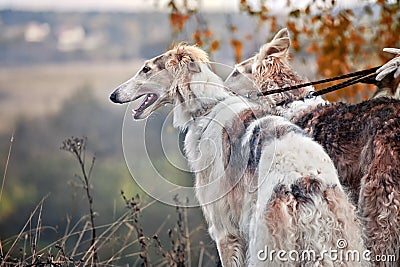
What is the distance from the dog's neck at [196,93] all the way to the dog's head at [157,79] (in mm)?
50

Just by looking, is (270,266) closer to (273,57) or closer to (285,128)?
(285,128)

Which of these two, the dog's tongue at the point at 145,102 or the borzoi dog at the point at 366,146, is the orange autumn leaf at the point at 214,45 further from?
the dog's tongue at the point at 145,102

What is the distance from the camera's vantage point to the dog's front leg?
4.54 m

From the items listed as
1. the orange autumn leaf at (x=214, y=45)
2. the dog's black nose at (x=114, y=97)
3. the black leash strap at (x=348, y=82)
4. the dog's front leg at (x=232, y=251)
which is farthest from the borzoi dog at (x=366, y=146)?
the orange autumn leaf at (x=214, y=45)

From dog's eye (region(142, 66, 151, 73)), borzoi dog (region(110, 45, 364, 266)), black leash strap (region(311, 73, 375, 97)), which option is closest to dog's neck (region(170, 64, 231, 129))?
borzoi dog (region(110, 45, 364, 266))

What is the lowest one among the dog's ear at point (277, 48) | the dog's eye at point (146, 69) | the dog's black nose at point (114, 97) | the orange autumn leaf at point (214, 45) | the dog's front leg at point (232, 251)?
the dog's front leg at point (232, 251)

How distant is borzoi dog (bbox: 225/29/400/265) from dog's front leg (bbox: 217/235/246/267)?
81 centimetres

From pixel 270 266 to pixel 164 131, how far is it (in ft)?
4.99

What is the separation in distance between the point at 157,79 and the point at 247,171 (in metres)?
1.12

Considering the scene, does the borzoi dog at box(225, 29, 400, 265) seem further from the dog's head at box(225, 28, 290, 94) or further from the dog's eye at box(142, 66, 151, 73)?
the dog's eye at box(142, 66, 151, 73)

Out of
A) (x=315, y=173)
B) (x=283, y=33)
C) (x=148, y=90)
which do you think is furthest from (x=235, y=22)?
(x=315, y=173)

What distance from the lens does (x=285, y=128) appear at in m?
3.94

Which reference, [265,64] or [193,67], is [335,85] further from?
[193,67]

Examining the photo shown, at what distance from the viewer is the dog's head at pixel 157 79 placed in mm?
4906
